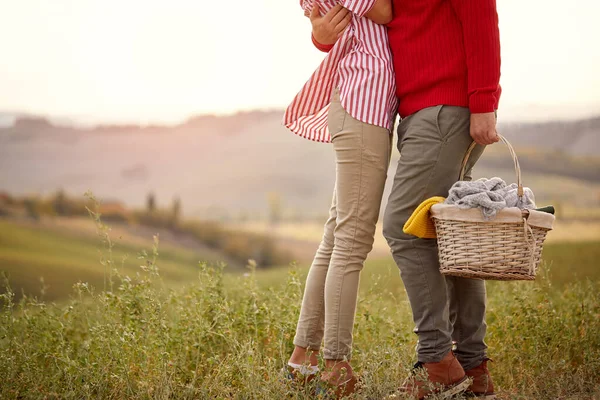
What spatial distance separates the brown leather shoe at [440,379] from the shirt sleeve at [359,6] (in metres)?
1.47

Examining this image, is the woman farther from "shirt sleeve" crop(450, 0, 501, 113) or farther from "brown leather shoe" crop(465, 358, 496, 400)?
"brown leather shoe" crop(465, 358, 496, 400)

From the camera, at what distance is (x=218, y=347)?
10.7 ft

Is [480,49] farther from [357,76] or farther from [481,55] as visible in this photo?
[357,76]

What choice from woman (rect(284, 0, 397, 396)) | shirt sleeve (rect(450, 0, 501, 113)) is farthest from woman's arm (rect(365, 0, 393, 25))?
shirt sleeve (rect(450, 0, 501, 113))

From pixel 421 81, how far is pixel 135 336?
6.07ft

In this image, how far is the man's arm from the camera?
2344 mm

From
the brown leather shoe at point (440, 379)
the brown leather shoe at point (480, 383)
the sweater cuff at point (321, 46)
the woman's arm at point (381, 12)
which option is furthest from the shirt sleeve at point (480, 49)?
the brown leather shoe at point (480, 383)

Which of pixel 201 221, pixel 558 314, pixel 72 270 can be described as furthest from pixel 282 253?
pixel 558 314

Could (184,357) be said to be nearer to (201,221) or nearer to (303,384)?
(303,384)

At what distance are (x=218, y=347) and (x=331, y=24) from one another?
1.82 meters

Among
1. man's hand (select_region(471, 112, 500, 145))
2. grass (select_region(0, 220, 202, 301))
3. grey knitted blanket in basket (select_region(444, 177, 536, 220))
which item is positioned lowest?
grass (select_region(0, 220, 202, 301))

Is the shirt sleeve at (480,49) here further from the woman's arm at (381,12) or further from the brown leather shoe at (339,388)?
the brown leather shoe at (339,388)

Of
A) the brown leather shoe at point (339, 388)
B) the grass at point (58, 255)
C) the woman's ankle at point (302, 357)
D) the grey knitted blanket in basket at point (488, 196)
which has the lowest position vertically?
the grass at point (58, 255)

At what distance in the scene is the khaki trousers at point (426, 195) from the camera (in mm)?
2412
